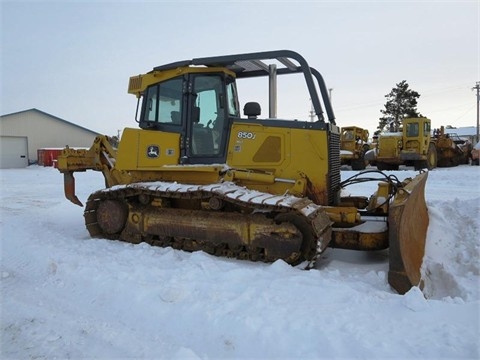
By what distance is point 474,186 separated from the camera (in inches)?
558

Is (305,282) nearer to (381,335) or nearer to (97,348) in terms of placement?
(381,335)

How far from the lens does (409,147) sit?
22250mm

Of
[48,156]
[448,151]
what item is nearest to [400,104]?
[448,151]

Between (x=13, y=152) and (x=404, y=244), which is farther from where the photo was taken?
(x=13, y=152)

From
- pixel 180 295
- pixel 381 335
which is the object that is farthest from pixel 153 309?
pixel 381 335

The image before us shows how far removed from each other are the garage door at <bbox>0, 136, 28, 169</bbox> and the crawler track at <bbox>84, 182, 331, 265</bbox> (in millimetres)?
36353

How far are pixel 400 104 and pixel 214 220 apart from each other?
171ft

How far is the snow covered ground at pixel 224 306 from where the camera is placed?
2998mm

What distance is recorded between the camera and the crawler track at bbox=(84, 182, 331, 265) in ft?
16.1

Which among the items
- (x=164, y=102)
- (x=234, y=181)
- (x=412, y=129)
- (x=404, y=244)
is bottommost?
(x=404, y=244)

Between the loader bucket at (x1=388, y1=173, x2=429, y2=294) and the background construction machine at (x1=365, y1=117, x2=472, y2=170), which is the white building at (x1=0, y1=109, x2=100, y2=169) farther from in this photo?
the loader bucket at (x1=388, y1=173, x2=429, y2=294)

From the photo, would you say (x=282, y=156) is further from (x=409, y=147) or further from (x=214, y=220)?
(x=409, y=147)

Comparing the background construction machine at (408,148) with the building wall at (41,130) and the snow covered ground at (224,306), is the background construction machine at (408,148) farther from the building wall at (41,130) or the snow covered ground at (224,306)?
the building wall at (41,130)

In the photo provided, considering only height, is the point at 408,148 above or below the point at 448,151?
above
